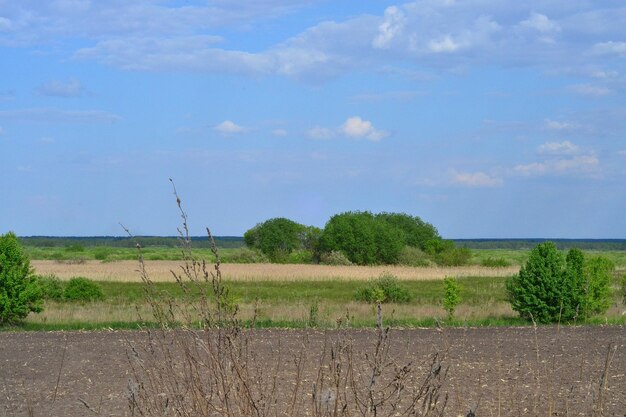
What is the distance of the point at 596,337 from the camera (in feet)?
41.6

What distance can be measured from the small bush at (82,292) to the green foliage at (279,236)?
44.3m

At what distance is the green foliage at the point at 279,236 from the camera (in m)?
73.4

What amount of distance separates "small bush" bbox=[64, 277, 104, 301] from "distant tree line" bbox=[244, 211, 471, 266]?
122 feet

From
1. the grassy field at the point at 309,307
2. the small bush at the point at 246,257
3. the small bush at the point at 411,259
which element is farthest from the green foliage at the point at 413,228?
the grassy field at the point at 309,307

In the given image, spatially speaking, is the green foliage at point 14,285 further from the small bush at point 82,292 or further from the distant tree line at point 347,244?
the distant tree line at point 347,244

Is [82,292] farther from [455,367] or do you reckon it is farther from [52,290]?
[455,367]

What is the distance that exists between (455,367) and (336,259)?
5442 cm

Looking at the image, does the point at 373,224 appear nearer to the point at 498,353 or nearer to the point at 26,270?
the point at 26,270

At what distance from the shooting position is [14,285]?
16781 millimetres

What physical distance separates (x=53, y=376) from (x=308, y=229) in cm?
6588

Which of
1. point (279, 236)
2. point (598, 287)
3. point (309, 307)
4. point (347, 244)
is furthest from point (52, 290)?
point (279, 236)

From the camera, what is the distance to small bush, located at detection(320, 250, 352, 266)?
209ft

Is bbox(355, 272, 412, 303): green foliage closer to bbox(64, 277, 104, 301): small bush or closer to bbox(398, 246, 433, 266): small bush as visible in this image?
bbox(64, 277, 104, 301): small bush

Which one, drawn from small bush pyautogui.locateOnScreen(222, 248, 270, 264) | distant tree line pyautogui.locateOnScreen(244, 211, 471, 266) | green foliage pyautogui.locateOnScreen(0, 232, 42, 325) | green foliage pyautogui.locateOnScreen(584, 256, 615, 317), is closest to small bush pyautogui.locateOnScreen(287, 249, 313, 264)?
distant tree line pyautogui.locateOnScreen(244, 211, 471, 266)
